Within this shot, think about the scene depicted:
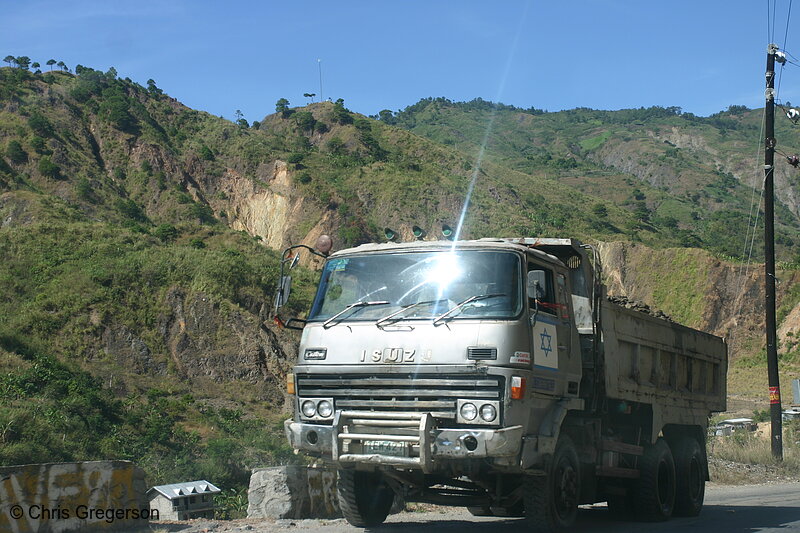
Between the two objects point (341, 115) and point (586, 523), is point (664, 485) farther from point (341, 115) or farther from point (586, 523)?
point (341, 115)

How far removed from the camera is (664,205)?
12738 cm

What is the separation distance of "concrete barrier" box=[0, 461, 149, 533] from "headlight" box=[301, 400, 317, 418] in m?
1.73

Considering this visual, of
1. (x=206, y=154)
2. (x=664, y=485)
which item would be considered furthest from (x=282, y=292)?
(x=206, y=154)

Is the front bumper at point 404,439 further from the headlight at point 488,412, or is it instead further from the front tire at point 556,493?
the front tire at point 556,493

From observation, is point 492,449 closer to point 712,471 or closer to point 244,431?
point 712,471

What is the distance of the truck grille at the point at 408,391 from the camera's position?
7.65 meters

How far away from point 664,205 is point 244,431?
338 ft

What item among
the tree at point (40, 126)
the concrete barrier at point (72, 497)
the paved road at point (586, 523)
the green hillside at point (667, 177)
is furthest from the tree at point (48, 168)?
the concrete barrier at point (72, 497)

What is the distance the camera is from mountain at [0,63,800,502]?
3553cm

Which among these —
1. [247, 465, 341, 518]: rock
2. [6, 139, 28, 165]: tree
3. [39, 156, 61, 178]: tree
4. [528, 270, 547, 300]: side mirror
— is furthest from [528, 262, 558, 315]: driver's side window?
[6, 139, 28, 165]: tree

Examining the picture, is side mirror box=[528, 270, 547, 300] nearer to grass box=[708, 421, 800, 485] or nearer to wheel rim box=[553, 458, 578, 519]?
wheel rim box=[553, 458, 578, 519]

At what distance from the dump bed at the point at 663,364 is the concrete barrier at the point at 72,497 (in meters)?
4.95

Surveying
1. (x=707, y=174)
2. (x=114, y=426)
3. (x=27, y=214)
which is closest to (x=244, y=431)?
(x=114, y=426)

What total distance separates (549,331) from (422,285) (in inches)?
50.7
